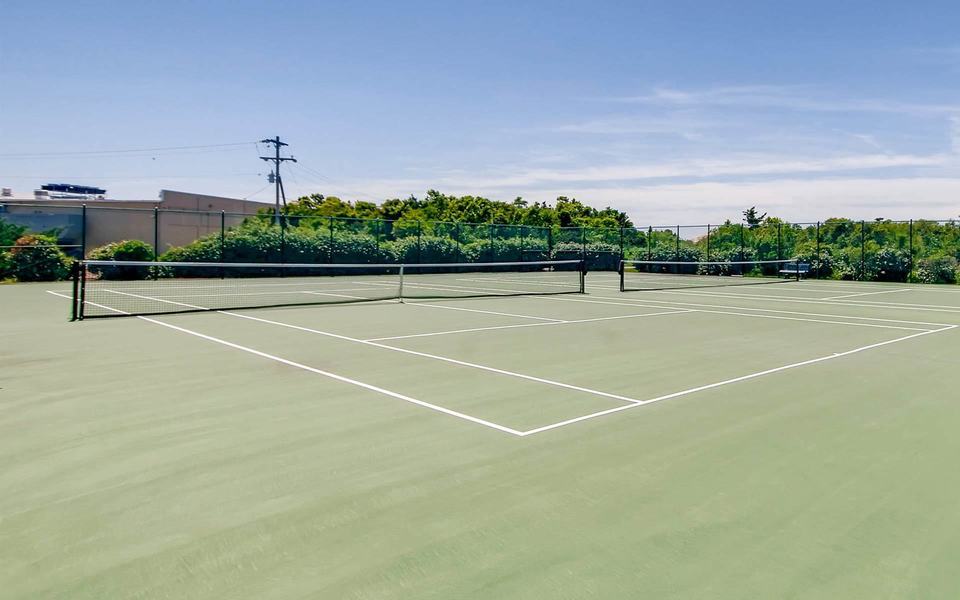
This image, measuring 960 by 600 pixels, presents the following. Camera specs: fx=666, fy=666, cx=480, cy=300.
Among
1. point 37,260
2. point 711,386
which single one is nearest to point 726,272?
point 711,386

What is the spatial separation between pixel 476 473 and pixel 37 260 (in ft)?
85.4

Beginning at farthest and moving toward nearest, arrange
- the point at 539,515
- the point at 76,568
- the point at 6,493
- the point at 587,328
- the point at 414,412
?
1. the point at 587,328
2. the point at 414,412
3. the point at 6,493
4. the point at 539,515
5. the point at 76,568

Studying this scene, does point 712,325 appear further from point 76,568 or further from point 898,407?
point 76,568

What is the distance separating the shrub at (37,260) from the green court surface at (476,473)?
60.8ft

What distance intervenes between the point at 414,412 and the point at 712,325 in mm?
8532

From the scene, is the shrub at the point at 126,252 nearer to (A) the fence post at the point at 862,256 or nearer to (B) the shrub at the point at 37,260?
(B) the shrub at the point at 37,260

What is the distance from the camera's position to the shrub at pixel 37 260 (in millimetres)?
24109

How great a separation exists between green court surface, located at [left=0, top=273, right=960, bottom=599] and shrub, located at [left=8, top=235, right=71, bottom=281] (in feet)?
60.8

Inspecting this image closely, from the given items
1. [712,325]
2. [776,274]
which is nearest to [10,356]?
[712,325]

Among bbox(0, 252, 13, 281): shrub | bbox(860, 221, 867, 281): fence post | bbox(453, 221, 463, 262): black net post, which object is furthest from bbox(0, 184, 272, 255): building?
bbox(860, 221, 867, 281): fence post

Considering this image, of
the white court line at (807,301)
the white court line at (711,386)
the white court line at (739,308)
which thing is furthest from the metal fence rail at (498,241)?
the white court line at (711,386)

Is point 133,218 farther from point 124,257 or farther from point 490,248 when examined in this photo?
point 490,248

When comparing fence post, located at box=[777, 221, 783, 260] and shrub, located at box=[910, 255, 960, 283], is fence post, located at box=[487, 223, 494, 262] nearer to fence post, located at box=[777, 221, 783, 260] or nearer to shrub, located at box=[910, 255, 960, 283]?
fence post, located at box=[777, 221, 783, 260]

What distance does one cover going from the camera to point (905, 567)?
3041 millimetres
